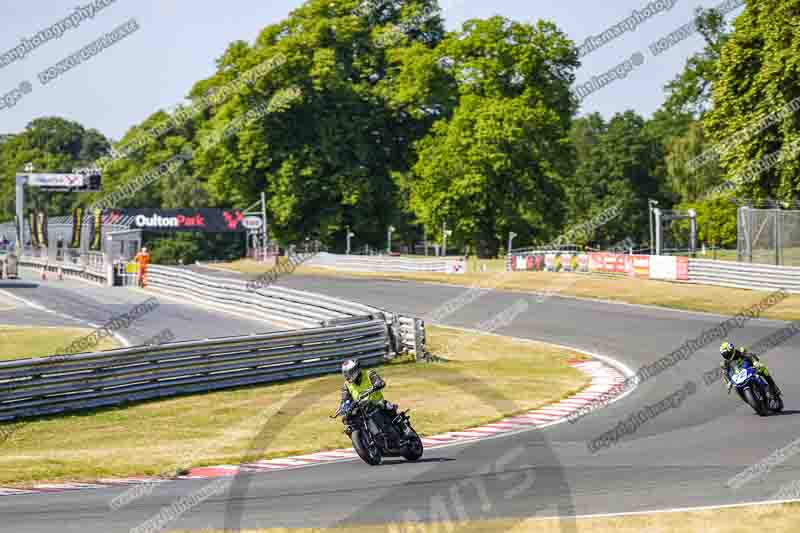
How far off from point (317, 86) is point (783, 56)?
34136 mm

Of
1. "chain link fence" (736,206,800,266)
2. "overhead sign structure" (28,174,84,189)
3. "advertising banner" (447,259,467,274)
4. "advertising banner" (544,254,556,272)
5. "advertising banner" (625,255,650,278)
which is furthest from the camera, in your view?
"overhead sign structure" (28,174,84,189)

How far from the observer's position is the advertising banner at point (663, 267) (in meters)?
44.3

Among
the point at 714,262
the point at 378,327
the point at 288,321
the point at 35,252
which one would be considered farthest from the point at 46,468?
Answer: the point at 35,252

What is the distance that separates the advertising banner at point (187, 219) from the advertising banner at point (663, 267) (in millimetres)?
37940

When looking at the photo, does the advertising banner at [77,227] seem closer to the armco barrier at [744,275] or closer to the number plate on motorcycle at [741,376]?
the armco barrier at [744,275]

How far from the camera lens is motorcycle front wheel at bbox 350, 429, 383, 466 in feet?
43.0

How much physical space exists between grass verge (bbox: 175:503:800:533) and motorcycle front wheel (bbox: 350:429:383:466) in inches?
130

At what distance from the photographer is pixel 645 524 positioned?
31.4 feet

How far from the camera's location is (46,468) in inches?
539

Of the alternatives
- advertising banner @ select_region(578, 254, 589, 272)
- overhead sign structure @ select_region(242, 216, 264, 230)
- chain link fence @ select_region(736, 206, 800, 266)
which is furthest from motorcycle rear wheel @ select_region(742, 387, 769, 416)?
overhead sign structure @ select_region(242, 216, 264, 230)

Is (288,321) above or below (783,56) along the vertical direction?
below

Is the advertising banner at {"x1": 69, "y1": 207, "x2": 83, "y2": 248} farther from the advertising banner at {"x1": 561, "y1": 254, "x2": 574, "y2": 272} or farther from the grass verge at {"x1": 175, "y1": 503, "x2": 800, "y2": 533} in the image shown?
the grass verge at {"x1": 175, "y1": 503, "x2": 800, "y2": 533}

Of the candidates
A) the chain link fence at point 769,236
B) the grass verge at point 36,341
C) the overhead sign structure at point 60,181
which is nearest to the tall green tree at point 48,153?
the overhead sign structure at point 60,181

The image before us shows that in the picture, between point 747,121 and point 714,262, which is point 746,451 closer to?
point 714,262
